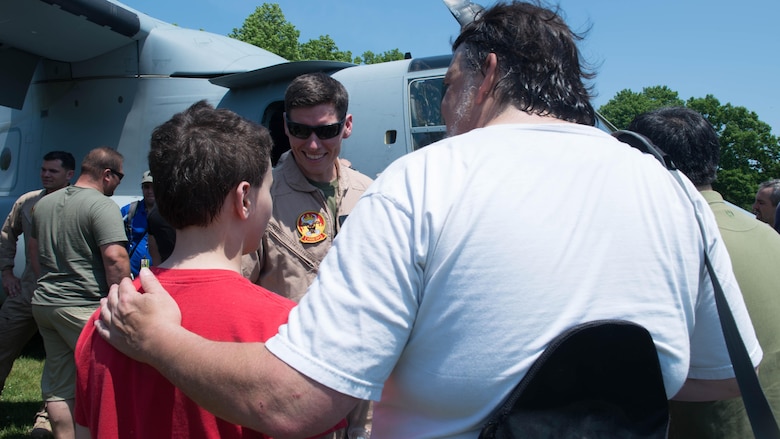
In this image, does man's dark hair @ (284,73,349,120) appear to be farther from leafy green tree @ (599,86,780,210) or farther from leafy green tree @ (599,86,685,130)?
leafy green tree @ (599,86,685,130)

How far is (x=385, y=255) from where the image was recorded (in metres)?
1.15

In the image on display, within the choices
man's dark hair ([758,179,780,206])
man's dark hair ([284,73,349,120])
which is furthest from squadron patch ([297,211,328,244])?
man's dark hair ([758,179,780,206])

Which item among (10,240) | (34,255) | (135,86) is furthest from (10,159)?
(34,255)

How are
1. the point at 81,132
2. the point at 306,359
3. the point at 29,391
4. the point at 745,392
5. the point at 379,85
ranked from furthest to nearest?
the point at 81,132 → the point at 29,391 → the point at 379,85 → the point at 745,392 → the point at 306,359

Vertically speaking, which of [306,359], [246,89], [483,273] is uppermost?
[246,89]

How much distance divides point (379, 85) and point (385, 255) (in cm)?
440

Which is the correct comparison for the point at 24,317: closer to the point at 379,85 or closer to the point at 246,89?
the point at 246,89

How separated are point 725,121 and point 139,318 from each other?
5108 cm

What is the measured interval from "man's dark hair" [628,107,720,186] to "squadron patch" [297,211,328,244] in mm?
1508

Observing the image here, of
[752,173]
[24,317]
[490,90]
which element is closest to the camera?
[490,90]

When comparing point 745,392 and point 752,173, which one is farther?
point 752,173

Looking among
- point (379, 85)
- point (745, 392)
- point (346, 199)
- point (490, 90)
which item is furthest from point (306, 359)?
point (379, 85)

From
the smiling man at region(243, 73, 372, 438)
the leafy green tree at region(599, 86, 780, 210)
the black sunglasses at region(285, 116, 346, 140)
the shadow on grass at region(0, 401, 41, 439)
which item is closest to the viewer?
the smiling man at region(243, 73, 372, 438)

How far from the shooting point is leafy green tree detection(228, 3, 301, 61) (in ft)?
119
